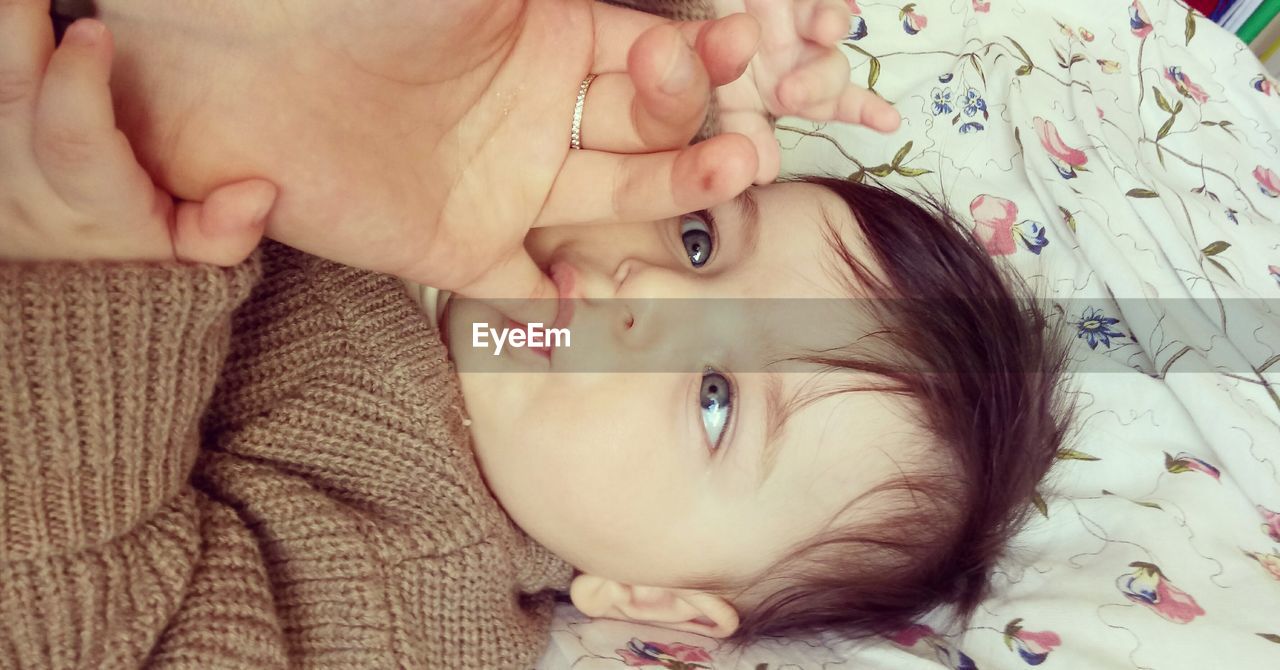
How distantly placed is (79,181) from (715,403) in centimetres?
48

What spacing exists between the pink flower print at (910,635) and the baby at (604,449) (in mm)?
20

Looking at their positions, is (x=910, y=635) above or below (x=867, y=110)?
below

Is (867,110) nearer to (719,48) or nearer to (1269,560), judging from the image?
(719,48)

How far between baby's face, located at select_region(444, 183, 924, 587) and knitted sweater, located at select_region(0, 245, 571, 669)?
7 centimetres

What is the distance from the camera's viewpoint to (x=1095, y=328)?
106 centimetres

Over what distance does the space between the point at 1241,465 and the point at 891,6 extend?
2.41 ft

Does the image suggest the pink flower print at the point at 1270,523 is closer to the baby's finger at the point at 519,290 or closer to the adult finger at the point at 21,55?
the baby's finger at the point at 519,290

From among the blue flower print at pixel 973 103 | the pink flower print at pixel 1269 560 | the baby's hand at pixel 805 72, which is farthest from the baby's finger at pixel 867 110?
the pink flower print at pixel 1269 560

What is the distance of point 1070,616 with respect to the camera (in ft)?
2.68

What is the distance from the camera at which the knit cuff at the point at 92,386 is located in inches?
20.6

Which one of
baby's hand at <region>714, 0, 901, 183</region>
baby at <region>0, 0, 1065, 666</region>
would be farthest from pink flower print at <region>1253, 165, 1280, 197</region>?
baby's hand at <region>714, 0, 901, 183</region>

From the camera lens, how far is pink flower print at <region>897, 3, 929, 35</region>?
4.03ft

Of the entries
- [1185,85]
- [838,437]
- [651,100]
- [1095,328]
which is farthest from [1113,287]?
[651,100]

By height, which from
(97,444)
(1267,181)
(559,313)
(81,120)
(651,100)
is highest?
(1267,181)
